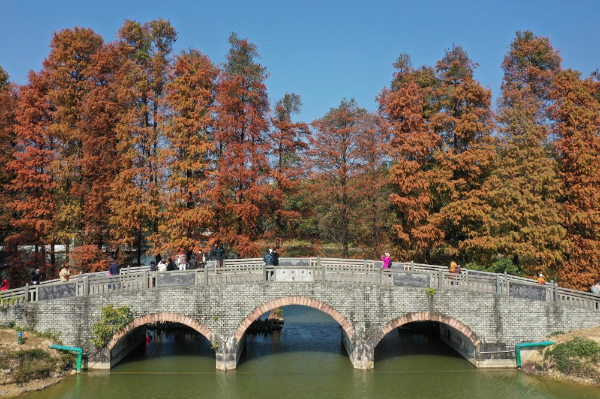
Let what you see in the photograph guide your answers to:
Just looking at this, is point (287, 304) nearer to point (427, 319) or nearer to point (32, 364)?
point (427, 319)

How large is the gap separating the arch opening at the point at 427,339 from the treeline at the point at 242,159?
4179 millimetres

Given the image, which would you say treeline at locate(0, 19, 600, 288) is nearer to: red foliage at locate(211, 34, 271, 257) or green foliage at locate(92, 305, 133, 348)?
red foliage at locate(211, 34, 271, 257)

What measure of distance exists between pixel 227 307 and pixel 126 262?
35.4 feet

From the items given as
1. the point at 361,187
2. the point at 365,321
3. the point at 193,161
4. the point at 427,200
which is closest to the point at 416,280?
the point at 365,321

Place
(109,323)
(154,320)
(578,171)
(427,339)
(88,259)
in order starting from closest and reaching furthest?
(109,323) < (154,320) < (578,171) < (88,259) < (427,339)

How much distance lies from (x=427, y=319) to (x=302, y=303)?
17.9 feet

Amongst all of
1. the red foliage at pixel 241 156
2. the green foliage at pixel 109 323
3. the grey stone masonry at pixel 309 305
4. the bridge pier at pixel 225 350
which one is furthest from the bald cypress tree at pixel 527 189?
the green foliage at pixel 109 323

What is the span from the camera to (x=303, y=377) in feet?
64.6

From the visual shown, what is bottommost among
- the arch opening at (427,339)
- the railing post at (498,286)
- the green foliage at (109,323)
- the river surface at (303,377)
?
the river surface at (303,377)

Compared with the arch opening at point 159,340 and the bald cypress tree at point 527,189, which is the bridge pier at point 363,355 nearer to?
the arch opening at point 159,340

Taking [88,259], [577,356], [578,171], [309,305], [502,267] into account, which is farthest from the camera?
[88,259]

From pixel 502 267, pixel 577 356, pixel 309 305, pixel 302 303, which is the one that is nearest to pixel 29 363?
pixel 302 303

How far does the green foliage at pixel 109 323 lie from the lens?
65.6 feet

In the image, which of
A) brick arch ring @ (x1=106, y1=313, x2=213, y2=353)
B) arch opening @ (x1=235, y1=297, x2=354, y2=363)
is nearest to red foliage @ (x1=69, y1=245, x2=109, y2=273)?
brick arch ring @ (x1=106, y1=313, x2=213, y2=353)
